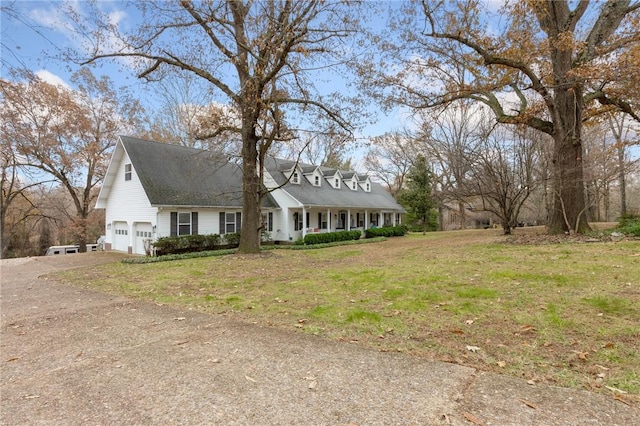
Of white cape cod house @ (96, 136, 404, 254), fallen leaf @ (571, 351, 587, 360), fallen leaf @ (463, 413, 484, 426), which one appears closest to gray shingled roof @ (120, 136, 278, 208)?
white cape cod house @ (96, 136, 404, 254)

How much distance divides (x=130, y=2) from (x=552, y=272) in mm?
14559

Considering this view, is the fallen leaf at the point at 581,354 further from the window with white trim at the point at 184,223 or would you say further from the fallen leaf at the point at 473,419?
the window with white trim at the point at 184,223

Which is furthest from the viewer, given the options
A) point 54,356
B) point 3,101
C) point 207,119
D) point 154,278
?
point 3,101

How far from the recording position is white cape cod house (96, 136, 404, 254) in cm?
1686

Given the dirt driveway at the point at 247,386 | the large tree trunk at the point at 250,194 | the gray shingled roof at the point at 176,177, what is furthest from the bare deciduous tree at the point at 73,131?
the dirt driveway at the point at 247,386

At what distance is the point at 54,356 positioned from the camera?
3975 millimetres

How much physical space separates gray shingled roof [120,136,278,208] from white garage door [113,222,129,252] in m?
3.51

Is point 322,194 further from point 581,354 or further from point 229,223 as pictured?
point 581,354

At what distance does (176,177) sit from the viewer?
18281 millimetres

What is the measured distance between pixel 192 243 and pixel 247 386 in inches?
582

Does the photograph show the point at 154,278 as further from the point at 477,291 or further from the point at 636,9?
the point at 636,9

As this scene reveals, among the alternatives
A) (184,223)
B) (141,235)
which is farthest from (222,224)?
(141,235)

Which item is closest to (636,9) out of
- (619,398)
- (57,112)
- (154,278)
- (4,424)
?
(619,398)

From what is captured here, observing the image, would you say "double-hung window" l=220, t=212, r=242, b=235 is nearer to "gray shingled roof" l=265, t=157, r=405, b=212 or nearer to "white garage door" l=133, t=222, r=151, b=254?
"gray shingled roof" l=265, t=157, r=405, b=212
